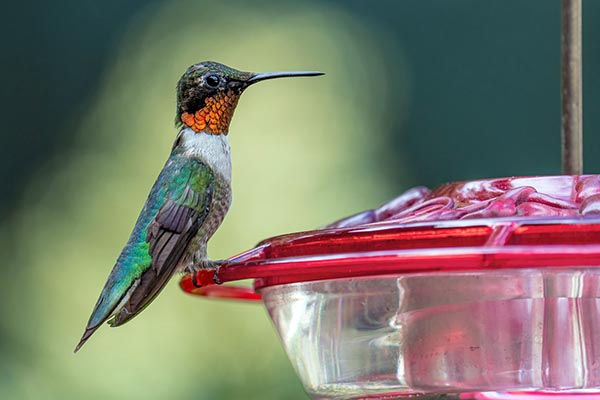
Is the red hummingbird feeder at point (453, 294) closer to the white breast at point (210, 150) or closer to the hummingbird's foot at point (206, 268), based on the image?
the hummingbird's foot at point (206, 268)

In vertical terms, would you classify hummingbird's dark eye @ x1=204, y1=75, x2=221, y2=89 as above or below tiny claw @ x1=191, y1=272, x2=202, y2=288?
above

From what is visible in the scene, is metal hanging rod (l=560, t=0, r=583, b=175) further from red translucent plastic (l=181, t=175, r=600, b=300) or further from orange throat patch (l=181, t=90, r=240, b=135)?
orange throat patch (l=181, t=90, r=240, b=135)

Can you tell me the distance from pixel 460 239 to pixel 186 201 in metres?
0.99

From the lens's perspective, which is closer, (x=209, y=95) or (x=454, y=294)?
(x=454, y=294)

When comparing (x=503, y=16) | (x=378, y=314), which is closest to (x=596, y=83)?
(x=503, y=16)

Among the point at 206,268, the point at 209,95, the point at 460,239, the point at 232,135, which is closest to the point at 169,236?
the point at 206,268

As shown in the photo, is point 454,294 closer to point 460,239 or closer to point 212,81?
point 460,239

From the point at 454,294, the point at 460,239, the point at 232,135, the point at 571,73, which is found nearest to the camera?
the point at 460,239

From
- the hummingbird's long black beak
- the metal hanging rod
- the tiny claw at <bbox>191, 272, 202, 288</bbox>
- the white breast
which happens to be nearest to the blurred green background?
the white breast

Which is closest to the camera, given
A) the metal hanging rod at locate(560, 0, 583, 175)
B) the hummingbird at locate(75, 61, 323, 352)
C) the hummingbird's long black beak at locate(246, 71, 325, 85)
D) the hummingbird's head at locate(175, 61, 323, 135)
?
the metal hanging rod at locate(560, 0, 583, 175)

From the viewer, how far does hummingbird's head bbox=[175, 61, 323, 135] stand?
222 cm

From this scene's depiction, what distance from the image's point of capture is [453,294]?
1.51 meters

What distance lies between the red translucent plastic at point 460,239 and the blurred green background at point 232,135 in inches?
88.3

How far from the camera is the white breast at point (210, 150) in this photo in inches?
90.6
